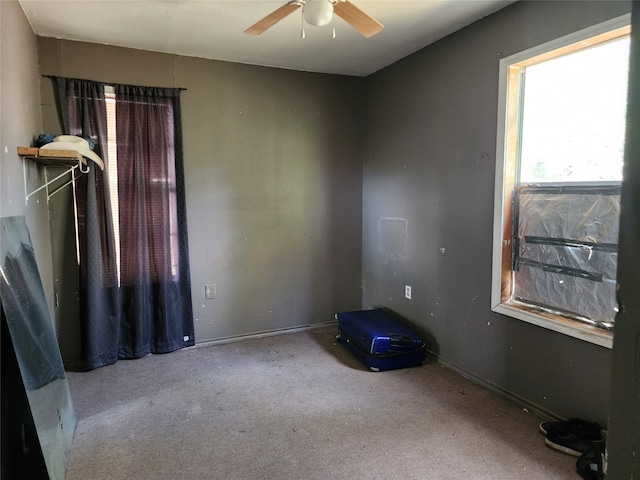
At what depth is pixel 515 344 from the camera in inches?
101

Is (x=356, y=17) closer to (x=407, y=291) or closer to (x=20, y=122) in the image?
(x=20, y=122)

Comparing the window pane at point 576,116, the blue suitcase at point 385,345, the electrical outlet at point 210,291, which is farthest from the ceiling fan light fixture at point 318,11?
the electrical outlet at point 210,291

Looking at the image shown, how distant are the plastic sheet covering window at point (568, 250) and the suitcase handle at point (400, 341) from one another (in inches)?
33.9

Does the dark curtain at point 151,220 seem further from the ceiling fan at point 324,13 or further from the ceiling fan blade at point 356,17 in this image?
the ceiling fan blade at point 356,17

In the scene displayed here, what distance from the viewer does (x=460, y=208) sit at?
2926 millimetres

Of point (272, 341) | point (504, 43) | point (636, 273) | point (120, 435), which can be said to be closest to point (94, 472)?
point (120, 435)

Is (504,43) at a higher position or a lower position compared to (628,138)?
higher

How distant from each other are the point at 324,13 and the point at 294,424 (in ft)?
7.25

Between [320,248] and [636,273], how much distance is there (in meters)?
3.55

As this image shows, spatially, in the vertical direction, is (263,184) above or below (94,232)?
above

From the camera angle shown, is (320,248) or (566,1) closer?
(566,1)

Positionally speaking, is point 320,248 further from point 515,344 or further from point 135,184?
point 515,344

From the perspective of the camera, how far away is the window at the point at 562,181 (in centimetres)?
206

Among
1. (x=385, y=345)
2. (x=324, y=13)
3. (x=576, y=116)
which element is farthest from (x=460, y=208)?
(x=324, y=13)
